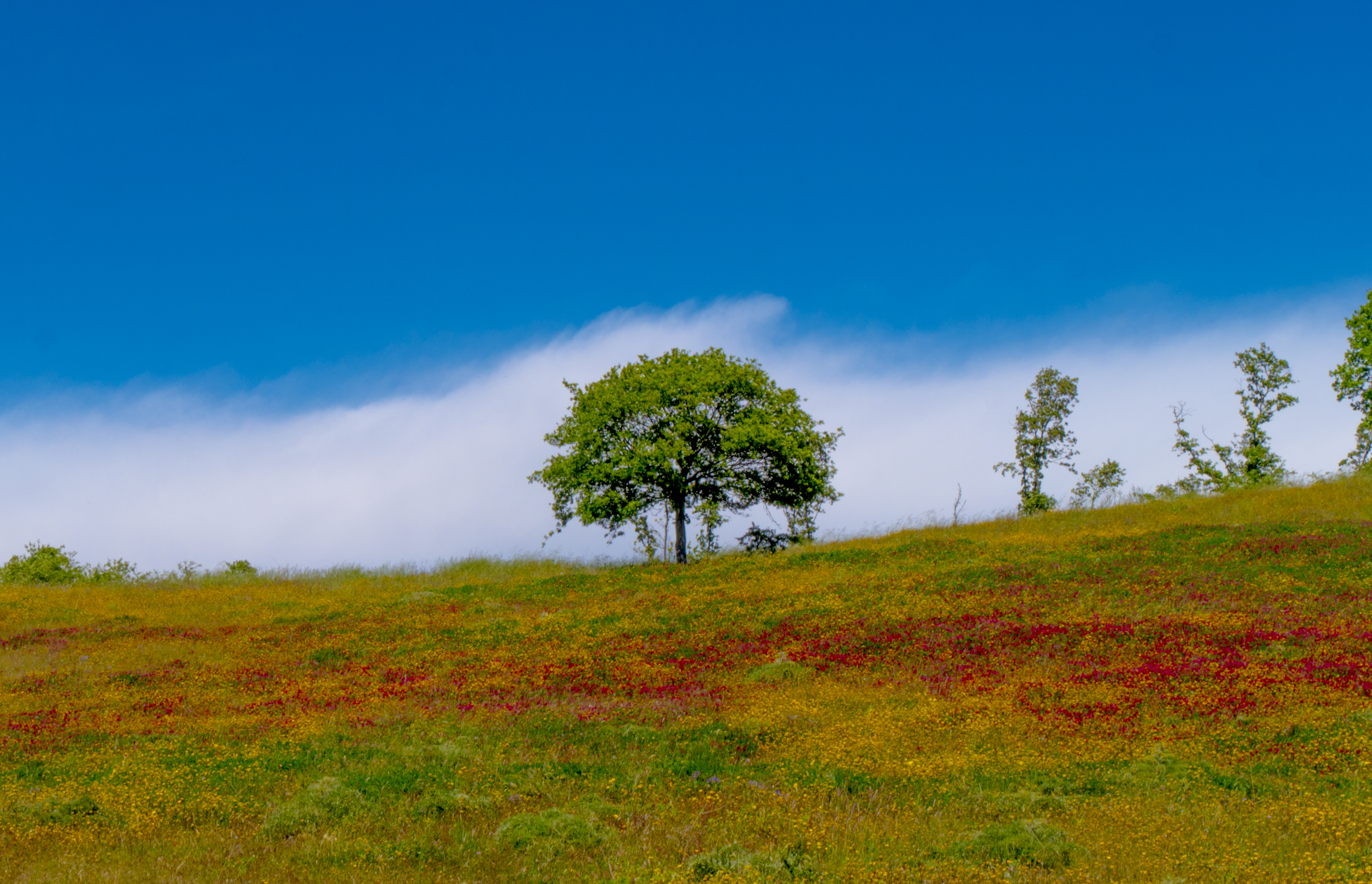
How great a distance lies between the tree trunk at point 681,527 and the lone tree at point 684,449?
0.13 ft

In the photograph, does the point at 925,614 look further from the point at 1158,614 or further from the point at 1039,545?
the point at 1039,545

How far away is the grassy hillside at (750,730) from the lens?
27.7 ft

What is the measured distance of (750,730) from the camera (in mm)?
13531

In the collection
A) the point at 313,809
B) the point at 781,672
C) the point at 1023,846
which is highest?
the point at 781,672

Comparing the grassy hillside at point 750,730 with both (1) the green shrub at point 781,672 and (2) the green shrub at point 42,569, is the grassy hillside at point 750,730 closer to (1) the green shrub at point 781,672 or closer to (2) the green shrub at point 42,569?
(1) the green shrub at point 781,672

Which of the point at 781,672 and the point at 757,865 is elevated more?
the point at 781,672

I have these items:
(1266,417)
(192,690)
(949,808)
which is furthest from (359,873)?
(1266,417)

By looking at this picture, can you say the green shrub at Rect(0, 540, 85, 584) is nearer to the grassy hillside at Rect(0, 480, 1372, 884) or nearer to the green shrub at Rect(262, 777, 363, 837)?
the grassy hillside at Rect(0, 480, 1372, 884)

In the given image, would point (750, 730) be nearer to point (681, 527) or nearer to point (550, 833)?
point (550, 833)

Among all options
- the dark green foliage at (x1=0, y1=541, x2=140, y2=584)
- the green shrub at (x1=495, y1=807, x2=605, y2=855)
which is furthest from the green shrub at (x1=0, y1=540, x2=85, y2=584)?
the green shrub at (x1=495, y1=807, x2=605, y2=855)

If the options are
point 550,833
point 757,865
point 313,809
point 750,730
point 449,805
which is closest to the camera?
point 757,865

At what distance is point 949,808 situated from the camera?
9.70 metres

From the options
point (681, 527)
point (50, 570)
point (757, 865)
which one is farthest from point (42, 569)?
point (757, 865)

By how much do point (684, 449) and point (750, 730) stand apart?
2429 cm
